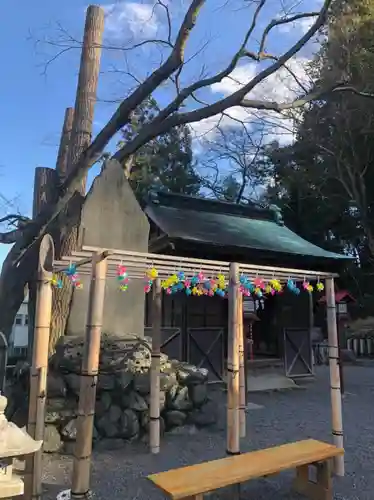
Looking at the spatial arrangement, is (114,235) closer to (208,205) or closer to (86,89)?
(86,89)

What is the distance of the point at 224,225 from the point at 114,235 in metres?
3.72

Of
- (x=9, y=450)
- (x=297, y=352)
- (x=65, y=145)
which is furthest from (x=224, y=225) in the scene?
(x=9, y=450)

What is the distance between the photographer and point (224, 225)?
10.9 metres

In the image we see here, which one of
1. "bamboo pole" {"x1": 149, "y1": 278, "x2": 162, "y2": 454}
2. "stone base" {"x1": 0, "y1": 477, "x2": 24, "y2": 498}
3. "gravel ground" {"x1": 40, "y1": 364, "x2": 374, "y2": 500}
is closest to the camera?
"stone base" {"x1": 0, "y1": 477, "x2": 24, "y2": 498}

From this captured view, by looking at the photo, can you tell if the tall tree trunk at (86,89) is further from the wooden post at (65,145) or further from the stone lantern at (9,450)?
the stone lantern at (9,450)

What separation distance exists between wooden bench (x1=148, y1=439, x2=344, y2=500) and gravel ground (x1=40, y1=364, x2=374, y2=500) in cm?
22

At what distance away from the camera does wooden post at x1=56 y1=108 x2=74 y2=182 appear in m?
8.41

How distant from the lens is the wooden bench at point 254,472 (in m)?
3.15

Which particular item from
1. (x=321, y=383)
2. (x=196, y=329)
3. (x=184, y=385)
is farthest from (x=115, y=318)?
(x=321, y=383)

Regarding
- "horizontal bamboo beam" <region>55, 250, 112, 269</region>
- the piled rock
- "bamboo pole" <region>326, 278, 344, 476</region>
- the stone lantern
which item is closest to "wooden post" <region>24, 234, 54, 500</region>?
"horizontal bamboo beam" <region>55, 250, 112, 269</region>

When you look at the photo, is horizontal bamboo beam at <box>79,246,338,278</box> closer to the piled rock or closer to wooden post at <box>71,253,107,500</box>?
wooden post at <box>71,253,107,500</box>

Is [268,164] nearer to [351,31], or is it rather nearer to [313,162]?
[313,162]

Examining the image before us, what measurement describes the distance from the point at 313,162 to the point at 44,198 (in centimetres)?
1565

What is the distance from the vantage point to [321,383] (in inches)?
451
